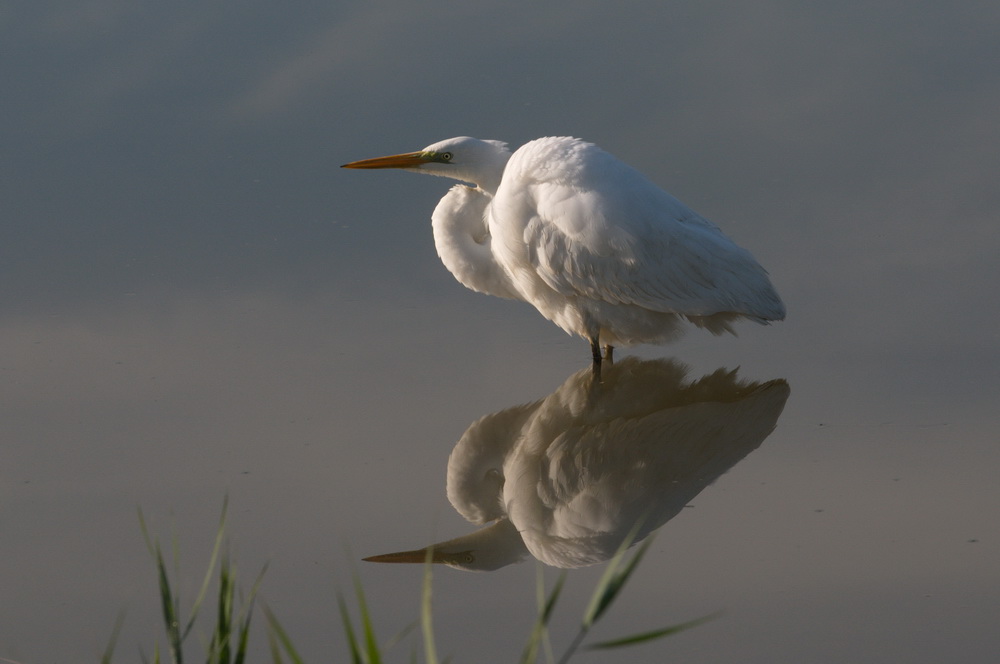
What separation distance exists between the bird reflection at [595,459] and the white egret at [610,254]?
226 mm

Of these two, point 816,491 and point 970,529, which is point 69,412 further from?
point 970,529

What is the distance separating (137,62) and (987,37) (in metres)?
4.95

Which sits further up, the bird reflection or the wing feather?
the wing feather

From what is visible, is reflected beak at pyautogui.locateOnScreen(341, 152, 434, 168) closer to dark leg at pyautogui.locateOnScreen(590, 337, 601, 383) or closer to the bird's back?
the bird's back

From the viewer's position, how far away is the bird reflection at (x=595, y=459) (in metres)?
4.10

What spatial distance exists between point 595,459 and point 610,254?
0.96 metres

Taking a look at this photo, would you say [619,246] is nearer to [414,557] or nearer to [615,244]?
→ [615,244]

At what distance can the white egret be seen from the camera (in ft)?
17.3

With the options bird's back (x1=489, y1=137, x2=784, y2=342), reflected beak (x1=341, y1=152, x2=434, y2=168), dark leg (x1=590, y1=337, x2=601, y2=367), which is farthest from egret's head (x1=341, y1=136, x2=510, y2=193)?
dark leg (x1=590, y1=337, x2=601, y2=367)

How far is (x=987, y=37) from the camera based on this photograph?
8.12 metres

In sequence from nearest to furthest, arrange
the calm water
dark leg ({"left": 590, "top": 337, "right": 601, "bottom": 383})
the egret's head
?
the calm water, dark leg ({"left": 590, "top": 337, "right": 601, "bottom": 383}), the egret's head

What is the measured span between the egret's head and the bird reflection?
3.23 ft

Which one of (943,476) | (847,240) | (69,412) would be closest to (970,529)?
(943,476)

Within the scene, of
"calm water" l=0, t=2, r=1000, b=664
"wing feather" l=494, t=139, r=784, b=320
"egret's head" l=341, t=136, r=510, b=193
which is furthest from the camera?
"egret's head" l=341, t=136, r=510, b=193
